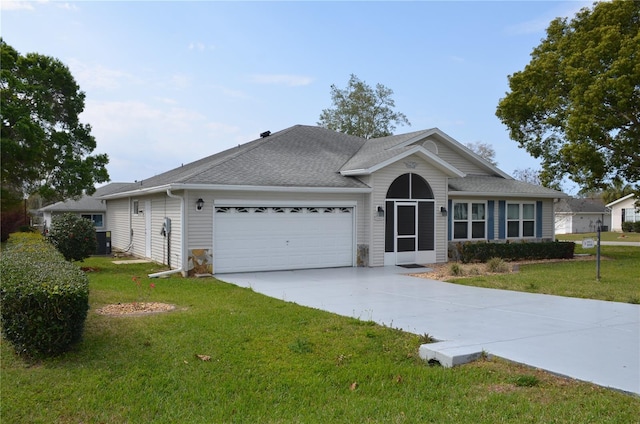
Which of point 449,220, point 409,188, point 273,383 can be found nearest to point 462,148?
point 449,220

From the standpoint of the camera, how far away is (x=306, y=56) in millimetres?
15062

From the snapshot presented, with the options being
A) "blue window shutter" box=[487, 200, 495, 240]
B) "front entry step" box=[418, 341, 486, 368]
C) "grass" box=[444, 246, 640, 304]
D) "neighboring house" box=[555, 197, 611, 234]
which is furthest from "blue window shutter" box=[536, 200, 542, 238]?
"neighboring house" box=[555, 197, 611, 234]

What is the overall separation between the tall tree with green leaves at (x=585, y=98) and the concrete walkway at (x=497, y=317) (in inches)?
416

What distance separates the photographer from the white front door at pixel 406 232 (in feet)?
53.8

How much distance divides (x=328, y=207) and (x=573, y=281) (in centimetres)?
701

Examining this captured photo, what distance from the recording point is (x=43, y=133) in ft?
73.7

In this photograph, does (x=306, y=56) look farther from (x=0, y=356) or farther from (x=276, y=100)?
(x=0, y=356)

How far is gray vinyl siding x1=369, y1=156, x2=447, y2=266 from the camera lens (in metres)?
15.8

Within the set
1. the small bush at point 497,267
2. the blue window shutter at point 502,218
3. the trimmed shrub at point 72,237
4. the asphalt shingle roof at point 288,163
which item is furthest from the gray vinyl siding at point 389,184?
the trimmed shrub at point 72,237

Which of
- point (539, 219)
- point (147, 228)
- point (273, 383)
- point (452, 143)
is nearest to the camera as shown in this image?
point (273, 383)

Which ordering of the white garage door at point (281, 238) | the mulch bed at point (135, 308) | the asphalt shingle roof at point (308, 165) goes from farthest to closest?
the asphalt shingle roof at point (308, 165), the white garage door at point (281, 238), the mulch bed at point (135, 308)

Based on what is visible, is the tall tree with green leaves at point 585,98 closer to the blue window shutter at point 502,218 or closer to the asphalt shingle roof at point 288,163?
the blue window shutter at point 502,218

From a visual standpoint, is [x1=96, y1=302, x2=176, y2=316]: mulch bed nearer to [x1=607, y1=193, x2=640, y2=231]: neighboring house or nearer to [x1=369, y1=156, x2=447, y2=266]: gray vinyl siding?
[x1=369, y1=156, x2=447, y2=266]: gray vinyl siding

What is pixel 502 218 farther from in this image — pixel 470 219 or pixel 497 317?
pixel 497 317
